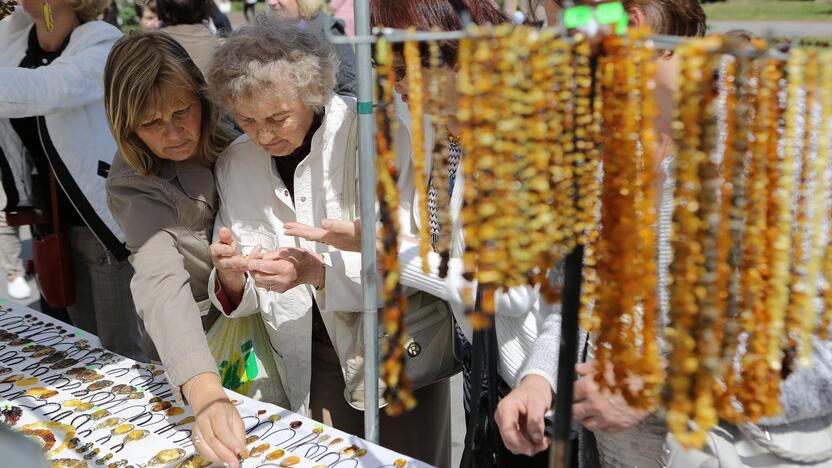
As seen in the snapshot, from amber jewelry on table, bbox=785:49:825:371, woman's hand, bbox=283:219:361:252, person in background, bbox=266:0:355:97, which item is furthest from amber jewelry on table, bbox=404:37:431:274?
person in background, bbox=266:0:355:97

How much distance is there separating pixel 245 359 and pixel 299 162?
530mm

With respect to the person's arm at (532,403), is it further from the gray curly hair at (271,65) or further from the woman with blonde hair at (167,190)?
the gray curly hair at (271,65)

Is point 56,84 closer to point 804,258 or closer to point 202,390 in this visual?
point 202,390

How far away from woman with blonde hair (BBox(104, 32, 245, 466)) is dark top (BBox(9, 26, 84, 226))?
0.88 m

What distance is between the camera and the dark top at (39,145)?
2.46 metres

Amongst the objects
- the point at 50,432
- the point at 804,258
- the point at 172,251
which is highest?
the point at 804,258

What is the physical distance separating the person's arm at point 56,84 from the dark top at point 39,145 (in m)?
0.17

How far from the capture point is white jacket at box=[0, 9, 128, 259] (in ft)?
7.44

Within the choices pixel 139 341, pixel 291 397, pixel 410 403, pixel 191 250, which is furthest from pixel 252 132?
pixel 139 341

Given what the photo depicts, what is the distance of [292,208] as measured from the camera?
1788 millimetres

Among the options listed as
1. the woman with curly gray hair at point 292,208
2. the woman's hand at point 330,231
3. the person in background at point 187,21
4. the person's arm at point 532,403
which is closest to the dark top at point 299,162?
the woman with curly gray hair at point 292,208

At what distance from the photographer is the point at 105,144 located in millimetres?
2451

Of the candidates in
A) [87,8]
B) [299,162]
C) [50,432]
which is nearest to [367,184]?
[299,162]

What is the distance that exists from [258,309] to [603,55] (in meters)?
1.21
